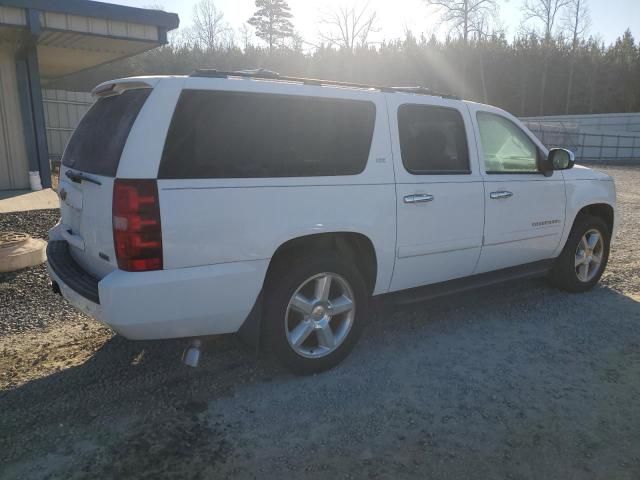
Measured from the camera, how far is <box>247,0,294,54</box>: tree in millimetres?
51219

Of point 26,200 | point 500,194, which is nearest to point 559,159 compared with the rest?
point 500,194

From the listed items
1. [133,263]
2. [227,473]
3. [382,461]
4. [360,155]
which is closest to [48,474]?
[227,473]

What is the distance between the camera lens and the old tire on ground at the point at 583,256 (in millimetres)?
5395

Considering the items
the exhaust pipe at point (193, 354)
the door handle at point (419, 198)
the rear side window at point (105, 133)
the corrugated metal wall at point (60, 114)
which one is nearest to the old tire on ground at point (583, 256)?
the door handle at point (419, 198)

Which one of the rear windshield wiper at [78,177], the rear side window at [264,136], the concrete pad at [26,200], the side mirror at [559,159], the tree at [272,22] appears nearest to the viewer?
the rear side window at [264,136]

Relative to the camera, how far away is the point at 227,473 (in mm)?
2645

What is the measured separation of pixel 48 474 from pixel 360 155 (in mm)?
2618

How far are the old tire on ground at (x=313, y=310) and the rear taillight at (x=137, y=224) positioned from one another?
804mm

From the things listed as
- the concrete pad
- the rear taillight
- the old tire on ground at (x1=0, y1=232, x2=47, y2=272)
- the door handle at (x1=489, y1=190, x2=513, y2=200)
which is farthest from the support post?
the door handle at (x1=489, y1=190, x2=513, y2=200)

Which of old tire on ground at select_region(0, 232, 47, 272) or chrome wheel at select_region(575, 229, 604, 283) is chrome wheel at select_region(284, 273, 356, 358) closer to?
chrome wheel at select_region(575, 229, 604, 283)

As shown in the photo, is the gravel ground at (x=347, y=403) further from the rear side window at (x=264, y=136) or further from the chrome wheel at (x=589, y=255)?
the rear side window at (x=264, y=136)

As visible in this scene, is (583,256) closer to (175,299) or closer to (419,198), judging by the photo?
(419,198)

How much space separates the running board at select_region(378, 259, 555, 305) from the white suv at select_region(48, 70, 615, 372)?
24 mm

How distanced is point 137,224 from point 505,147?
11.0ft
